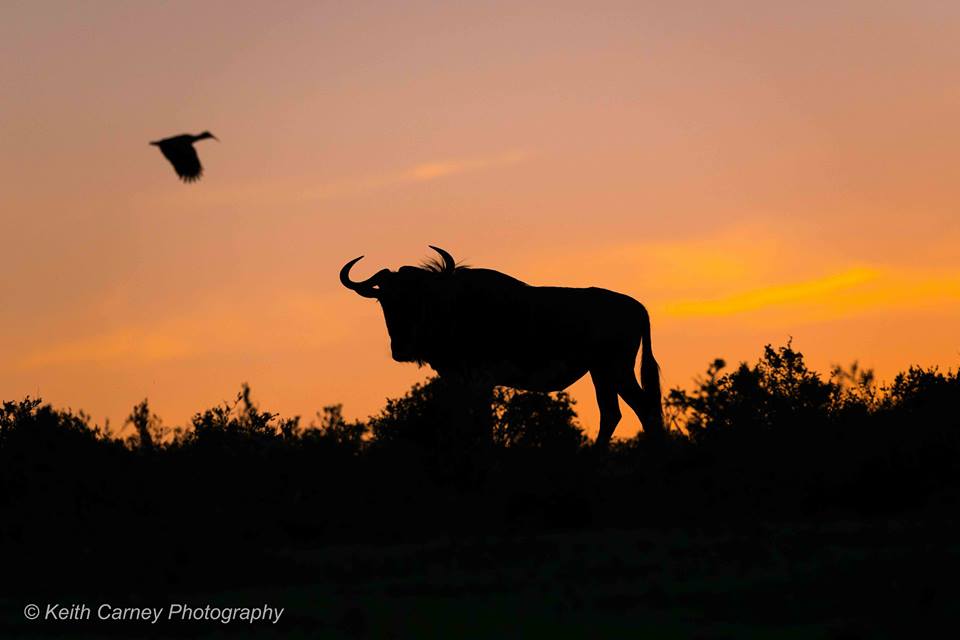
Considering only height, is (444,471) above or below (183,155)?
below

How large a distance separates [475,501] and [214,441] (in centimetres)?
280

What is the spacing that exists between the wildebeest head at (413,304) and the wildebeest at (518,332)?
1 centimetres

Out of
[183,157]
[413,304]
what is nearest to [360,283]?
[413,304]

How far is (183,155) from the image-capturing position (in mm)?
14883

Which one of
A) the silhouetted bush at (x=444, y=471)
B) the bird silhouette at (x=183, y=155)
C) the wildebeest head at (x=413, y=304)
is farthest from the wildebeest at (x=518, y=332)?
the bird silhouette at (x=183, y=155)

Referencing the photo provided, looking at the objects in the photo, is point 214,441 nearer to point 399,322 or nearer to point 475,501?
point 475,501

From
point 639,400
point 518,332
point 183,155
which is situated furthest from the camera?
point 639,400

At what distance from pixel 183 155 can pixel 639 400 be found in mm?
8720

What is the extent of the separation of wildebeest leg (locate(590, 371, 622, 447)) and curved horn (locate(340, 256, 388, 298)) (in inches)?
132

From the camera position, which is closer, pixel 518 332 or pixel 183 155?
pixel 183 155

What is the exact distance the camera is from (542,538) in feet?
39.2

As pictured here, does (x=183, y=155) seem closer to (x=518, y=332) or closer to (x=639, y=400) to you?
(x=518, y=332)

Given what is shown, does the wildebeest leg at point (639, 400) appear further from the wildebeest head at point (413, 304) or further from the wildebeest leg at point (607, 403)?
the wildebeest head at point (413, 304)

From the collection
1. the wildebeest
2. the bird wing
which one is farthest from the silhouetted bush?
the wildebeest
